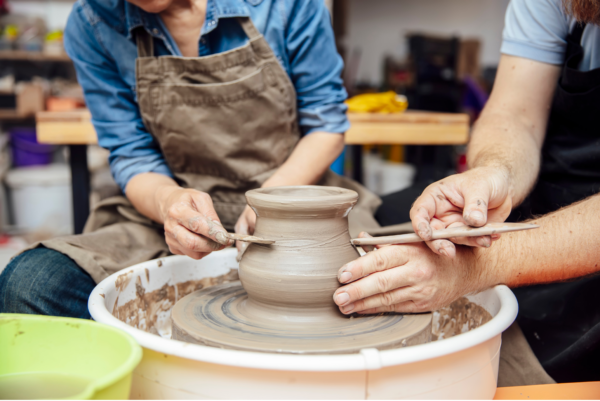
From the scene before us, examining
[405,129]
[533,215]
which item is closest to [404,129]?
[405,129]

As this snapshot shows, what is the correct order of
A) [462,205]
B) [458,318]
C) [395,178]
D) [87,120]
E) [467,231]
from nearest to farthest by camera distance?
[467,231] → [462,205] → [458,318] → [87,120] → [395,178]

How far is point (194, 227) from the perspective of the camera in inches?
33.1

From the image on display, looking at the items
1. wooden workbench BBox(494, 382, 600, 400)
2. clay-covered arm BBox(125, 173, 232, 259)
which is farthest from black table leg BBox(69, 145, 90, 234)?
wooden workbench BBox(494, 382, 600, 400)

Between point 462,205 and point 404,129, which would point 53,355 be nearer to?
point 462,205

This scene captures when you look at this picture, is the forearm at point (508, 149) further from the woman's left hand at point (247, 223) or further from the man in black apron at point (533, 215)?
the woman's left hand at point (247, 223)

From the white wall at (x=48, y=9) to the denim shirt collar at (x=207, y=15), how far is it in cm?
368

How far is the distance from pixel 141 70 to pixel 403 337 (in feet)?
2.89

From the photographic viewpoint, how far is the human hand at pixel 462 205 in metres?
0.74

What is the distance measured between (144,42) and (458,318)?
976 mm

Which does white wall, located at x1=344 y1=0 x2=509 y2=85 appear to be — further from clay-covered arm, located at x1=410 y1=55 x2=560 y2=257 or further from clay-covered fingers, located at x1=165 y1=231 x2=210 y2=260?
clay-covered fingers, located at x1=165 y1=231 x2=210 y2=260

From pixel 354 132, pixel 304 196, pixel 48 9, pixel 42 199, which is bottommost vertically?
pixel 42 199

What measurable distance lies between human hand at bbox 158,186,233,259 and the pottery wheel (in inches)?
4.3

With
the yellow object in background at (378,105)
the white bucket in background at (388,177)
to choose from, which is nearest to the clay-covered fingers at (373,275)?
the yellow object in background at (378,105)

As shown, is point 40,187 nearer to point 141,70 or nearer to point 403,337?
point 141,70
